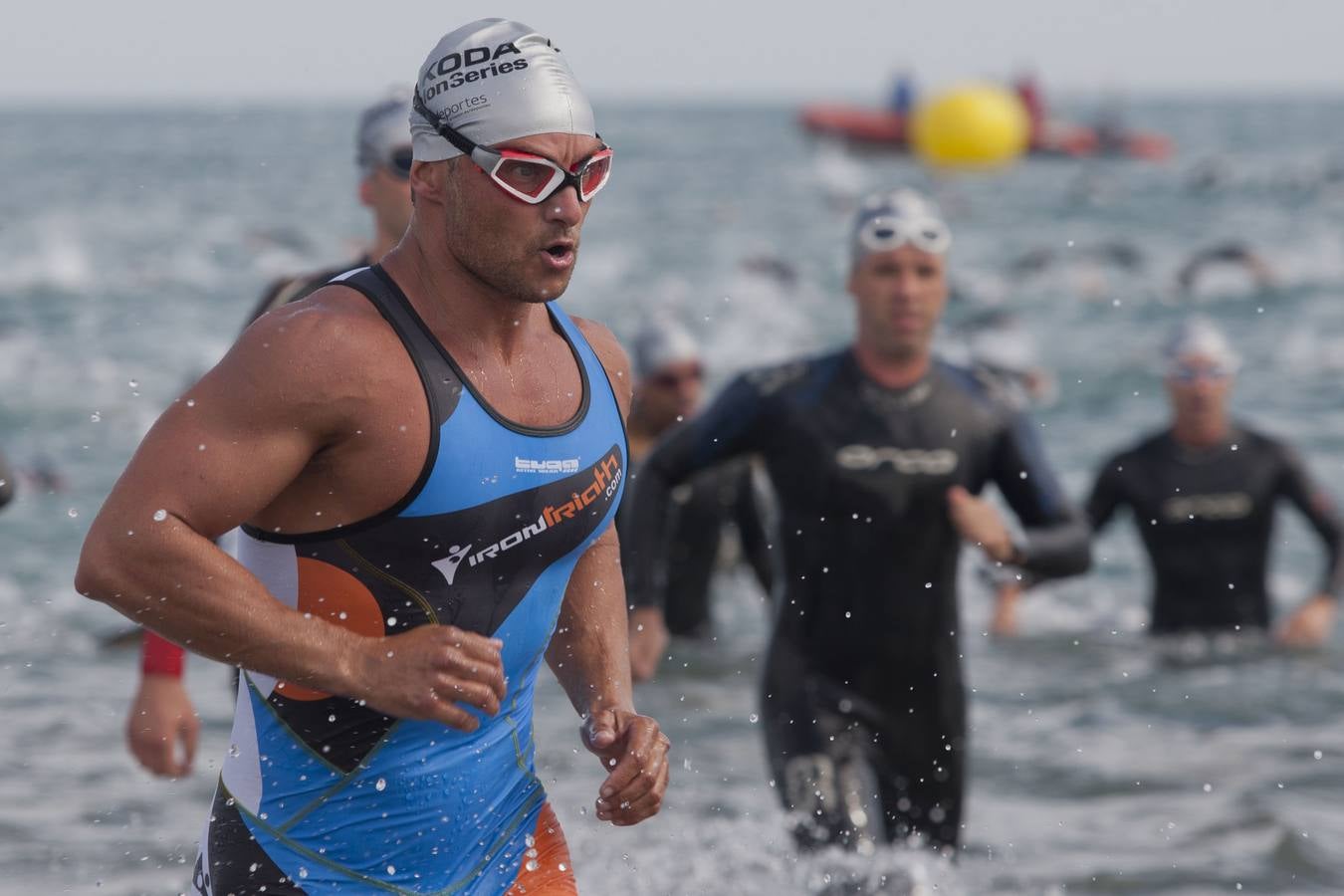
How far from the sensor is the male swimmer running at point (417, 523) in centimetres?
275

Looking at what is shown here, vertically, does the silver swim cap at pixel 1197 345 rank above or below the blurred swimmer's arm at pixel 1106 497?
above

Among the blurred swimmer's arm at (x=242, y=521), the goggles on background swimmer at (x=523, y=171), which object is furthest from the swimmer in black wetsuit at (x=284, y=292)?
the blurred swimmer's arm at (x=242, y=521)

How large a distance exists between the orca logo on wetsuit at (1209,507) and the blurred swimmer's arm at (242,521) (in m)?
7.43

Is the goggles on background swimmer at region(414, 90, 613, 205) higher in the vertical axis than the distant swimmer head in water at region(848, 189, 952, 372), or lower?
higher

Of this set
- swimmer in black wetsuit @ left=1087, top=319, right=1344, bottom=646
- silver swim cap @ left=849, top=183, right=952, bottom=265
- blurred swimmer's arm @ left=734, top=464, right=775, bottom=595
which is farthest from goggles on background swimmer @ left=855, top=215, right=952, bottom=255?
swimmer in black wetsuit @ left=1087, top=319, right=1344, bottom=646

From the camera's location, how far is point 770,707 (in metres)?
5.69

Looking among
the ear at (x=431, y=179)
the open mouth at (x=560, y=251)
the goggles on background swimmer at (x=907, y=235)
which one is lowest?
the goggles on background swimmer at (x=907, y=235)

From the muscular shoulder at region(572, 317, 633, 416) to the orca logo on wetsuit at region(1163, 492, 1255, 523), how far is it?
671cm

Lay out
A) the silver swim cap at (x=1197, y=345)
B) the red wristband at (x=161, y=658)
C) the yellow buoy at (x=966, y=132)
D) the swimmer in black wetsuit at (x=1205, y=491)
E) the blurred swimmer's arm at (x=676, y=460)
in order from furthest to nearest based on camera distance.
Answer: the yellow buoy at (x=966, y=132) → the swimmer in black wetsuit at (x=1205, y=491) → the silver swim cap at (x=1197, y=345) → the blurred swimmer's arm at (x=676, y=460) → the red wristband at (x=161, y=658)

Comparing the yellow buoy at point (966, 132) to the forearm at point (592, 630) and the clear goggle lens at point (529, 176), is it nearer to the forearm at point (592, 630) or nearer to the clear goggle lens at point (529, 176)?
the forearm at point (592, 630)

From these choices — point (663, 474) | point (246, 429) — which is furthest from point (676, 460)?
point (246, 429)

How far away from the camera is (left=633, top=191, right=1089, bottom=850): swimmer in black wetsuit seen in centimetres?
568

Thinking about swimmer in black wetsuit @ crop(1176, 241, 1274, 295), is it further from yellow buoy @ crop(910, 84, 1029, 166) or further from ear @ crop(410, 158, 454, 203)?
ear @ crop(410, 158, 454, 203)

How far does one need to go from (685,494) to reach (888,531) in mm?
3512
